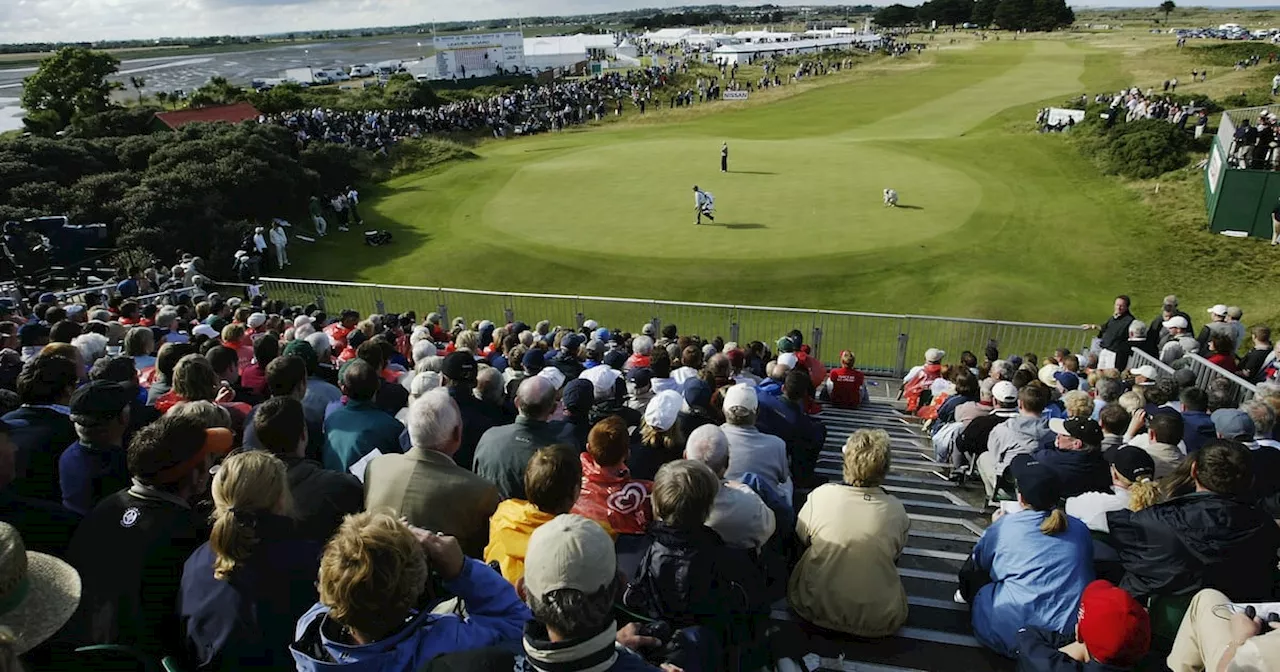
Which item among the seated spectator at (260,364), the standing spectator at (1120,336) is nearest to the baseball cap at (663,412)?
the seated spectator at (260,364)

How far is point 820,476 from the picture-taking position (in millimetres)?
7816

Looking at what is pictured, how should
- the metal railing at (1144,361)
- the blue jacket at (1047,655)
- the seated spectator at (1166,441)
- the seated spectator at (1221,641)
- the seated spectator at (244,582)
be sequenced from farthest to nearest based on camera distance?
the metal railing at (1144,361) < the seated spectator at (1166,441) < the blue jacket at (1047,655) < the seated spectator at (244,582) < the seated spectator at (1221,641)

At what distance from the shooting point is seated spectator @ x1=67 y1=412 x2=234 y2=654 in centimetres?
341

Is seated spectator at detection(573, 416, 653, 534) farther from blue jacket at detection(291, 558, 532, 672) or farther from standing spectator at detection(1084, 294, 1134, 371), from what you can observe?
standing spectator at detection(1084, 294, 1134, 371)

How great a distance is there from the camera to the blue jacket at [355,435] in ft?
18.0

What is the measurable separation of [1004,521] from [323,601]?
13.3 feet

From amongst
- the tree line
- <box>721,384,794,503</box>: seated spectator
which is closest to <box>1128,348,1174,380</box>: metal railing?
<box>721,384,794,503</box>: seated spectator

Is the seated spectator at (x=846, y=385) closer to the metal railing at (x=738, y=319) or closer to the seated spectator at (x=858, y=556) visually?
the metal railing at (x=738, y=319)

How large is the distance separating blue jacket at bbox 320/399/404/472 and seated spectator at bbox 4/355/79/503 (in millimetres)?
1654

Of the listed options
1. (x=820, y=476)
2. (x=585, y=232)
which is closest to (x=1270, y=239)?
(x=585, y=232)

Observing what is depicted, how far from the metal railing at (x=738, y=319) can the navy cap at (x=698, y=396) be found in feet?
25.5

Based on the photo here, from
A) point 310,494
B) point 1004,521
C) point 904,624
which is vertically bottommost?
Result: point 904,624

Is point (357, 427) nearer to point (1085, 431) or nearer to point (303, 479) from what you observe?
point (303, 479)

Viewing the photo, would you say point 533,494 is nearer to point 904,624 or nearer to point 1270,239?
point 904,624
